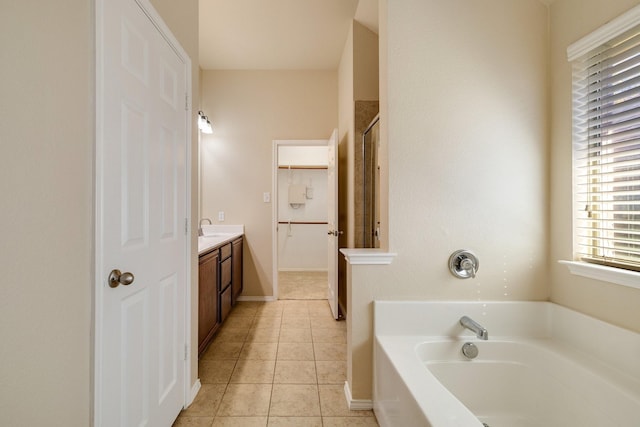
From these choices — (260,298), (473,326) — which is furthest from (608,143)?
(260,298)

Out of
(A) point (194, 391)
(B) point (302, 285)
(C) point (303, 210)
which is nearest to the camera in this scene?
(A) point (194, 391)

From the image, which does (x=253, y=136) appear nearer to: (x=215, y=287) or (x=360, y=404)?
(x=215, y=287)

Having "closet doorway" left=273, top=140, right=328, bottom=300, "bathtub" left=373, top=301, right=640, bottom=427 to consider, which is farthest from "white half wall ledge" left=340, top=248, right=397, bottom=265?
"closet doorway" left=273, top=140, right=328, bottom=300

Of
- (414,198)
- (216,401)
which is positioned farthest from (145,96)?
(216,401)

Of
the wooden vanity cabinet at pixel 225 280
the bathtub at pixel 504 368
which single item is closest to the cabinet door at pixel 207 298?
the wooden vanity cabinet at pixel 225 280

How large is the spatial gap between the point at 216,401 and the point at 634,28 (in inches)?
105

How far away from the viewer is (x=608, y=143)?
129cm

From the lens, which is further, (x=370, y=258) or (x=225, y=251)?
(x=225, y=251)

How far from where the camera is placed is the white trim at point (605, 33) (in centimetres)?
114

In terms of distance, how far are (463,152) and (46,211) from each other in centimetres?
174

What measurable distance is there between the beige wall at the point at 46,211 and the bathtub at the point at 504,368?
1077 millimetres

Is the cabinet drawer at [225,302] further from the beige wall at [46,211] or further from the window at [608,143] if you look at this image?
the window at [608,143]

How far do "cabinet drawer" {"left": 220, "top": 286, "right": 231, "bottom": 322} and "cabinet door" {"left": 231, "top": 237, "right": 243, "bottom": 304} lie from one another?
151 mm

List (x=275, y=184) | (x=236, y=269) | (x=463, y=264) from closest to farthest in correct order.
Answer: (x=463, y=264) → (x=236, y=269) → (x=275, y=184)
